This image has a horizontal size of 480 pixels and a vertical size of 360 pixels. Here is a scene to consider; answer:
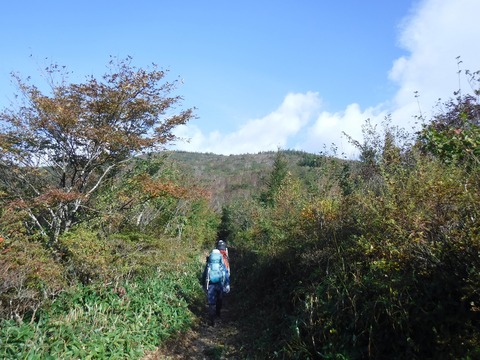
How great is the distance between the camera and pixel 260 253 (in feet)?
43.4

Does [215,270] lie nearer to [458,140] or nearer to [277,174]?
[458,140]

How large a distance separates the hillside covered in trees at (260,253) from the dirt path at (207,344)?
116 millimetres

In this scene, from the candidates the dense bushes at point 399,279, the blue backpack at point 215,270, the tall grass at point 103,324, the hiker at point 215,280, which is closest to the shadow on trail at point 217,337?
the tall grass at point 103,324

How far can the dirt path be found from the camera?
7.27m

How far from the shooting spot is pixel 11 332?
17.9 ft

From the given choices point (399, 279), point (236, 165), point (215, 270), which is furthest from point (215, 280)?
point (236, 165)

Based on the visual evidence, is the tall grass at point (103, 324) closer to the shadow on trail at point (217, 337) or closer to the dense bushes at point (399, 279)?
the shadow on trail at point (217, 337)

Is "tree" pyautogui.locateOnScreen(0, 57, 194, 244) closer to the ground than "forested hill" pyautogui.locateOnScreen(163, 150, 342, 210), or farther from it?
closer to the ground

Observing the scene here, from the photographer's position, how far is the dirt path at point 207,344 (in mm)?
7266

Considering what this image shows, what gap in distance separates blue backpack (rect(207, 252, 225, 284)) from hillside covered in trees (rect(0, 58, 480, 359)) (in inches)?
40.7

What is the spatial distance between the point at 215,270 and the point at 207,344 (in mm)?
2208

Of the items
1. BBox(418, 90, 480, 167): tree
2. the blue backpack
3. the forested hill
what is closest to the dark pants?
the blue backpack

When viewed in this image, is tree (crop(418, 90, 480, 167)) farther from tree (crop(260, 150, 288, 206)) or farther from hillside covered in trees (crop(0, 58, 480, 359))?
tree (crop(260, 150, 288, 206))

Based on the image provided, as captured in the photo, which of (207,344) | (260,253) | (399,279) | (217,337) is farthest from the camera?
(260,253)
